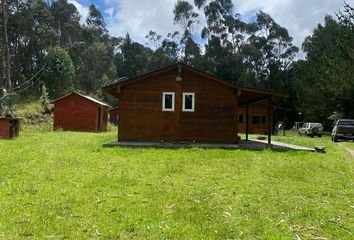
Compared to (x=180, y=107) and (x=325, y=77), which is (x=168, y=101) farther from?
(x=325, y=77)

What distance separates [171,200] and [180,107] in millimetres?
13396

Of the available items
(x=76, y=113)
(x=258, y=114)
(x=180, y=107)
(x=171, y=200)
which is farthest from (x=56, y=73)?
(x=171, y=200)

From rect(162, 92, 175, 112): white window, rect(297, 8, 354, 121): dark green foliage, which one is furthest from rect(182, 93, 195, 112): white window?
rect(297, 8, 354, 121): dark green foliage

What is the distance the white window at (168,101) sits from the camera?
21094mm

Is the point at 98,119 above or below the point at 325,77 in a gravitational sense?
below

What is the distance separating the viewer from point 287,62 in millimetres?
80688

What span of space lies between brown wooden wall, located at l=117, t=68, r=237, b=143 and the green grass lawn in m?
7.51

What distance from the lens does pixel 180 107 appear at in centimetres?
2106

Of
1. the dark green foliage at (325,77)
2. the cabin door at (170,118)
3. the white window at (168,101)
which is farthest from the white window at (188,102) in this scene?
the dark green foliage at (325,77)

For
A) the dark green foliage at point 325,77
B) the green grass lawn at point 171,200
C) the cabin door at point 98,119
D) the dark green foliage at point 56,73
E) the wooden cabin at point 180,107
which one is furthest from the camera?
the dark green foliage at point 56,73

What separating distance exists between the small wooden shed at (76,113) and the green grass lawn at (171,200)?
24.6m

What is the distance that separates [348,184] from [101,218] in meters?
6.32

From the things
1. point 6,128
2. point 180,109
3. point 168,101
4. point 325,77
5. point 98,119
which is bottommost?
point 6,128

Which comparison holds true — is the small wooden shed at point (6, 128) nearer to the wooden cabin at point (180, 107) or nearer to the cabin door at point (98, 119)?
the wooden cabin at point (180, 107)
